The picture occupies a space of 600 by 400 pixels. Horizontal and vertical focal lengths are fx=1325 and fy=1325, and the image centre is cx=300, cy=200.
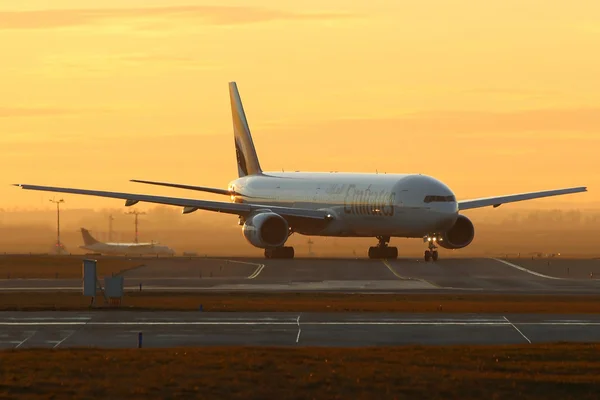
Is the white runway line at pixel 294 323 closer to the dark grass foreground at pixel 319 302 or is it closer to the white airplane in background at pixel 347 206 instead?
the dark grass foreground at pixel 319 302

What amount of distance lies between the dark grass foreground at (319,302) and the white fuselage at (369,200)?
23036 mm

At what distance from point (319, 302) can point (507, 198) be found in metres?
45.0

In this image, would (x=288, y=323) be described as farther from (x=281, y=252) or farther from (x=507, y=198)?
(x=507, y=198)

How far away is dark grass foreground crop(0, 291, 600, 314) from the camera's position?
57688 millimetres

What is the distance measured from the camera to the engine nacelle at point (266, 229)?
3762 inches

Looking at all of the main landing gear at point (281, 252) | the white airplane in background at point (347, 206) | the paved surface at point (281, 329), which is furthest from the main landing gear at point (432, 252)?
the paved surface at point (281, 329)

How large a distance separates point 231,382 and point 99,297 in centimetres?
3204

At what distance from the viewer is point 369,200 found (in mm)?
94562

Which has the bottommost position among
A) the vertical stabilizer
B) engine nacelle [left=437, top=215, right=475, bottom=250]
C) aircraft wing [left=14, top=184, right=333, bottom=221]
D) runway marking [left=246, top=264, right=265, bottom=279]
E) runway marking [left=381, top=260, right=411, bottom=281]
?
runway marking [left=246, top=264, right=265, bottom=279]

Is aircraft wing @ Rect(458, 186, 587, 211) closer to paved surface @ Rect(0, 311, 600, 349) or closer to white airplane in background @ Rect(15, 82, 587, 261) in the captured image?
white airplane in background @ Rect(15, 82, 587, 261)

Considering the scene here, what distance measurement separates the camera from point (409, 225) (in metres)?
91.6

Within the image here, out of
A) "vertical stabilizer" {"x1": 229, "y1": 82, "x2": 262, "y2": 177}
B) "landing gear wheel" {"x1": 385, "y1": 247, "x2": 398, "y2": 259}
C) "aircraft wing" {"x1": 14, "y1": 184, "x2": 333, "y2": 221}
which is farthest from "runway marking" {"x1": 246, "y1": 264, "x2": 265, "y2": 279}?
"vertical stabilizer" {"x1": 229, "y1": 82, "x2": 262, "y2": 177}

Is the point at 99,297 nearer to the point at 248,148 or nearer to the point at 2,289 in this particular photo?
the point at 2,289

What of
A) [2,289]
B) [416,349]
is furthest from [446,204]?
[416,349]
